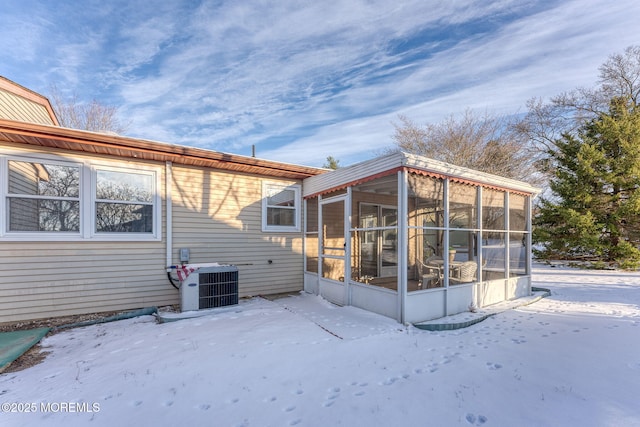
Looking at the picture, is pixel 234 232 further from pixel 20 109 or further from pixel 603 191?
pixel 603 191

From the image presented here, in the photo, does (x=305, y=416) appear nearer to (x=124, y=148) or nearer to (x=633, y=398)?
(x=633, y=398)

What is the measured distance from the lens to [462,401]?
2490 mm

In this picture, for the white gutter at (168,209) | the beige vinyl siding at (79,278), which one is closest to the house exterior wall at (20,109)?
the beige vinyl siding at (79,278)

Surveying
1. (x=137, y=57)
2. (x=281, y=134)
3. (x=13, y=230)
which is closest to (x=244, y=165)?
(x=13, y=230)

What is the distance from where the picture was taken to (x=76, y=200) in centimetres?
483

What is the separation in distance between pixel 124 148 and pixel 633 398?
6977 millimetres

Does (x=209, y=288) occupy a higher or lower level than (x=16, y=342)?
higher

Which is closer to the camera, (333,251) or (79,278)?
(79,278)

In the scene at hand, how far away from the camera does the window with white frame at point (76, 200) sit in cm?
448

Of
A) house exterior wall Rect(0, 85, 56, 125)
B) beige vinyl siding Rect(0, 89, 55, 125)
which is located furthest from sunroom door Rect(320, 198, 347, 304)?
house exterior wall Rect(0, 85, 56, 125)

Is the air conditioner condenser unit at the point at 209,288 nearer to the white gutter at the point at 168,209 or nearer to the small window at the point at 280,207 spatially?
the white gutter at the point at 168,209

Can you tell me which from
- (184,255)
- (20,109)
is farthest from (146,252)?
(20,109)

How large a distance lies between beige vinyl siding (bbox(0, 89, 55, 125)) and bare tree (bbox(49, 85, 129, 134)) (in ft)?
35.0

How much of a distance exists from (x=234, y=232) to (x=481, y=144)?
1381 centimetres
